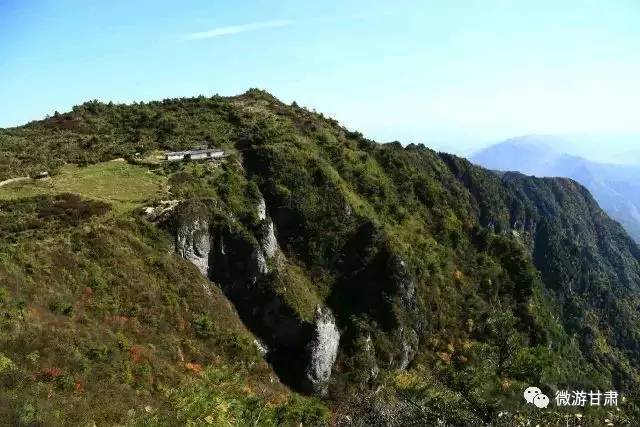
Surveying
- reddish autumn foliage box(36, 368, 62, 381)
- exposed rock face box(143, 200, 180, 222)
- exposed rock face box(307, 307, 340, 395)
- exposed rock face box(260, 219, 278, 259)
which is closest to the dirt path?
exposed rock face box(143, 200, 180, 222)

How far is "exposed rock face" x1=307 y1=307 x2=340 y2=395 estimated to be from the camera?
157 feet

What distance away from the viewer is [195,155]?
63.4 metres

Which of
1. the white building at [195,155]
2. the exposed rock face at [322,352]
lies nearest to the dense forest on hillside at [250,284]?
the exposed rock face at [322,352]

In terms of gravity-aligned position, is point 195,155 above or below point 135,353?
above

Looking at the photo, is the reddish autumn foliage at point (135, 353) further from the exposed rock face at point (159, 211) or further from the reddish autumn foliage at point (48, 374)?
the exposed rock face at point (159, 211)

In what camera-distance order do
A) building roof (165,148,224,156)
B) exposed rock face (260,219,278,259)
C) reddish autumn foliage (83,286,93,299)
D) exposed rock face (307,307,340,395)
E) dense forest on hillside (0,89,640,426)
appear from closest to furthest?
dense forest on hillside (0,89,640,426)
reddish autumn foliage (83,286,93,299)
exposed rock face (307,307,340,395)
exposed rock face (260,219,278,259)
building roof (165,148,224,156)

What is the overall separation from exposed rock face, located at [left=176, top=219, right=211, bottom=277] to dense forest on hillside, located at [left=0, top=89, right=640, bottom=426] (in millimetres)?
223

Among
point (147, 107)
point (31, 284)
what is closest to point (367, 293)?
point (31, 284)

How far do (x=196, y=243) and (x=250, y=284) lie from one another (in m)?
7.21

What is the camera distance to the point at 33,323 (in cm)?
2836

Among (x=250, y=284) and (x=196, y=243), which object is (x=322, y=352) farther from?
(x=196, y=243)

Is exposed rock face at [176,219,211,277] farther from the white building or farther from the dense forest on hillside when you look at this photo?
the white building

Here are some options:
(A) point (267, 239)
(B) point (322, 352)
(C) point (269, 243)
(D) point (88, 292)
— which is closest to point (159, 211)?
(A) point (267, 239)

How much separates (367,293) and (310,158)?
21.7 m
